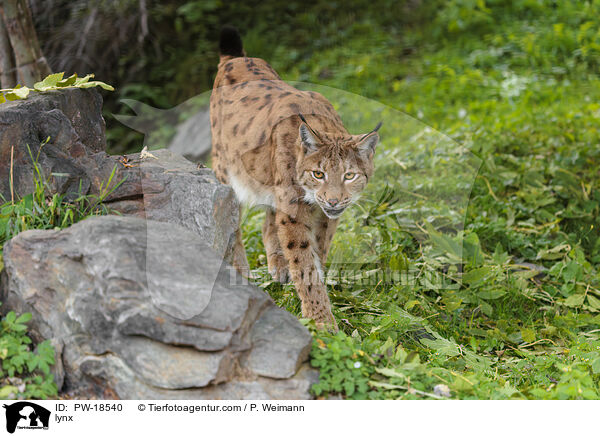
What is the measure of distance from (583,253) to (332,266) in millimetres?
2216

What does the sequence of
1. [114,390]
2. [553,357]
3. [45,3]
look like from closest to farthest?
[114,390], [553,357], [45,3]

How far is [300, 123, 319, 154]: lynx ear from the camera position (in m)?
4.42

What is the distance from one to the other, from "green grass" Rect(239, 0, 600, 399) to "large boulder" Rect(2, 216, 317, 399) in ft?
0.95

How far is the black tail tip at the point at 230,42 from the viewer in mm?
5973

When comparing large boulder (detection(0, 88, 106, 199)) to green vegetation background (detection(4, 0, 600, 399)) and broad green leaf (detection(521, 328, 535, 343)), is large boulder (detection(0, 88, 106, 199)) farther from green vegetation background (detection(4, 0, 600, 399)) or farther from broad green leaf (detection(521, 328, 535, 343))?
broad green leaf (detection(521, 328, 535, 343))

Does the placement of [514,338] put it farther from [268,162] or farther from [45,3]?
[45,3]

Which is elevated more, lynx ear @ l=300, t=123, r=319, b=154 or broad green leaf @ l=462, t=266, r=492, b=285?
lynx ear @ l=300, t=123, r=319, b=154

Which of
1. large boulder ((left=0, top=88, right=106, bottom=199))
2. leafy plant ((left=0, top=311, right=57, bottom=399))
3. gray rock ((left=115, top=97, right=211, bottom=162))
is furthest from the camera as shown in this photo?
gray rock ((left=115, top=97, right=211, bottom=162))

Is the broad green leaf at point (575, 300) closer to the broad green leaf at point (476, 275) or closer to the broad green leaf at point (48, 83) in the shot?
the broad green leaf at point (476, 275)

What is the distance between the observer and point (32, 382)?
3477mm

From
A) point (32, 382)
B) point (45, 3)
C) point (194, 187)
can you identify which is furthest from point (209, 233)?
point (45, 3)

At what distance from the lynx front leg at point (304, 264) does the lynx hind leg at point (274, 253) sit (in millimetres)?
799

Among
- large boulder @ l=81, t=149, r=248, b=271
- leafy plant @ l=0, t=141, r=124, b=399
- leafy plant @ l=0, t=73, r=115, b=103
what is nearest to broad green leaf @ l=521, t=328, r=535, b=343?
large boulder @ l=81, t=149, r=248, b=271
